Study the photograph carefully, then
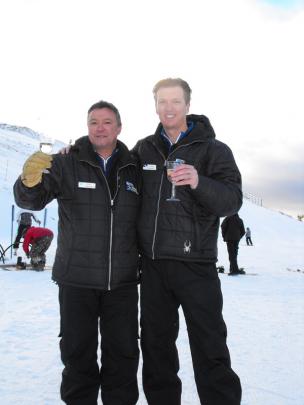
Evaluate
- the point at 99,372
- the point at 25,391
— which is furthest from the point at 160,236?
the point at 25,391

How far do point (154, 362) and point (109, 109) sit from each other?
178 cm

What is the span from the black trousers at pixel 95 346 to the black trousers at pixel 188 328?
0.37ft

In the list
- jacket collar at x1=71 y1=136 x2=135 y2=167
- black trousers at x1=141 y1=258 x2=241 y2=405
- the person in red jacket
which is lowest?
black trousers at x1=141 y1=258 x2=241 y2=405

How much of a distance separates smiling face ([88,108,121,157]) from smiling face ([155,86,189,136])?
35 cm

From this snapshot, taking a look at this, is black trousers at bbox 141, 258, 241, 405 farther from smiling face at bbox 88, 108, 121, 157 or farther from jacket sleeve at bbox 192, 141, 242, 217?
smiling face at bbox 88, 108, 121, 157

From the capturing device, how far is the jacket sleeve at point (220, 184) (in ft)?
9.39

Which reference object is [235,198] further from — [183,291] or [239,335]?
[239,335]

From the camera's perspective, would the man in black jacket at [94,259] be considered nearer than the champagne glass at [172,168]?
No

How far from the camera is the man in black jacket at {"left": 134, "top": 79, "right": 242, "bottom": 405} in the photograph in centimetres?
293

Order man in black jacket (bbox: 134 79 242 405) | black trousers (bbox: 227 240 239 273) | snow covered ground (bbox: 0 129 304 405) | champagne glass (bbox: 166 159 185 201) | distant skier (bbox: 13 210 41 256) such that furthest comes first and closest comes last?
distant skier (bbox: 13 210 41 256), black trousers (bbox: 227 240 239 273), snow covered ground (bbox: 0 129 304 405), man in black jacket (bbox: 134 79 242 405), champagne glass (bbox: 166 159 185 201)

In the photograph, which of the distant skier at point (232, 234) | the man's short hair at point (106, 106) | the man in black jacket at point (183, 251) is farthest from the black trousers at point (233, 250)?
the man's short hair at point (106, 106)

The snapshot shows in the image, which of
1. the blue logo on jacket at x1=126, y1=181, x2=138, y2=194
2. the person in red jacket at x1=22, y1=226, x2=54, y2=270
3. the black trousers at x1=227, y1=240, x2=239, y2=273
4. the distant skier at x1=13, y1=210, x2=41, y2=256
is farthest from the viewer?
the distant skier at x1=13, y1=210, x2=41, y2=256

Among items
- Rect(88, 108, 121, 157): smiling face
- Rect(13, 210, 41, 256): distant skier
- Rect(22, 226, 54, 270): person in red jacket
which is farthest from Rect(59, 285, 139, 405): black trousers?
Rect(13, 210, 41, 256): distant skier

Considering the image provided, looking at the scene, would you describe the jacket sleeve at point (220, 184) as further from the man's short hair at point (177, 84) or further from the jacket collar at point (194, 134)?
the man's short hair at point (177, 84)
